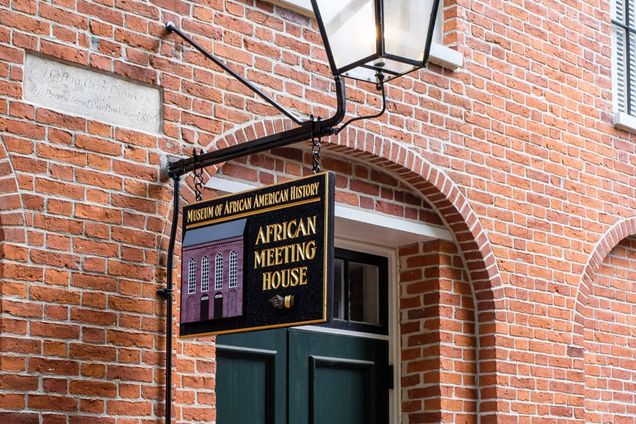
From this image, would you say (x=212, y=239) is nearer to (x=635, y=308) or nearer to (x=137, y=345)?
(x=137, y=345)

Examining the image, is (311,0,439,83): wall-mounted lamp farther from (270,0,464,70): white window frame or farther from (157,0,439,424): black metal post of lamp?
(270,0,464,70): white window frame

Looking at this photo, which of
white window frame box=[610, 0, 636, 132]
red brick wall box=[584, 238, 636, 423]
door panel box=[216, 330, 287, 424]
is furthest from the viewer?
white window frame box=[610, 0, 636, 132]

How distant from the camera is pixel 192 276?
5.73m

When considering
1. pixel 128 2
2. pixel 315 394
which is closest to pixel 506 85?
pixel 315 394

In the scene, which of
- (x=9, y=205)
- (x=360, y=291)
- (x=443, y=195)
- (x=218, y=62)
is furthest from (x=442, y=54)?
(x=9, y=205)

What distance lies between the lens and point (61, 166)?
18.8 ft

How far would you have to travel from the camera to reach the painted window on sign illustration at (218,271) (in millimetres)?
5594

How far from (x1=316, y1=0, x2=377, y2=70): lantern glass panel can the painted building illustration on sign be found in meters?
0.86

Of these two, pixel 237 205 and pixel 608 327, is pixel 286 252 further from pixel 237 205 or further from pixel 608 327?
pixel 608 327

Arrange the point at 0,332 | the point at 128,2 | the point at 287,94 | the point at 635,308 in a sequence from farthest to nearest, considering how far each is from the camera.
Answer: the point at 635,308
the point at 287,94
the point at 128,2
the point at 0,332

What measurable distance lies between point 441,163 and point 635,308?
7.62 ft

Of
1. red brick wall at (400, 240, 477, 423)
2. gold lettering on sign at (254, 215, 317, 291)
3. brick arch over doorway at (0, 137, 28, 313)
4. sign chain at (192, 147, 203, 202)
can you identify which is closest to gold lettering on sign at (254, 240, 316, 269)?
gold lettering on sign at (254, 215, 317, 291)

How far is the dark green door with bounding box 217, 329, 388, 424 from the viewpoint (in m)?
6.85

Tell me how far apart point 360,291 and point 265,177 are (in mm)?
1288
